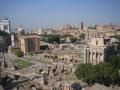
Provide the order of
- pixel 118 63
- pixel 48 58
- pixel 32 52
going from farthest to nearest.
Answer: pixel 32 52 < pixel 48 58 < pixel 118 63

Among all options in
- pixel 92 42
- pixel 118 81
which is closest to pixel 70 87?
pixel 118 81

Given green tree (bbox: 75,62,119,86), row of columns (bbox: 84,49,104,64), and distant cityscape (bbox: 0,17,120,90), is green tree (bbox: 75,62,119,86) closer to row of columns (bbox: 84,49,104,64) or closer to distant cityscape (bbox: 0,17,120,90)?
distant cityscape (bbox: 0,17,120,90)

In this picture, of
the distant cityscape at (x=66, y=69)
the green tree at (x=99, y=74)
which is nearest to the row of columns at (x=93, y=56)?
the distant cityscape at (x=66, y=69)

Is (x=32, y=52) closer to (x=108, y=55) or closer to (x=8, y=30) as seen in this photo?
(x=108, y=55)

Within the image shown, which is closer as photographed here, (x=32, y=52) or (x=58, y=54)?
(x=58, y=54)

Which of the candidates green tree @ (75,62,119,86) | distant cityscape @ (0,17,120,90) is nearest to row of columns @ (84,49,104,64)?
distant cityscape @ (0,17,120,90)

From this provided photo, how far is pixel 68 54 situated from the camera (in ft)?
109

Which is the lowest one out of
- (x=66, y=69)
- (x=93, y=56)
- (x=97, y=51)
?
(x=66, y=69)

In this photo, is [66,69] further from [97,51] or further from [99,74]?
[99,74]

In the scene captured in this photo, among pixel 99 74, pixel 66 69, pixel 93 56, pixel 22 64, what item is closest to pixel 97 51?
pixel 93 56

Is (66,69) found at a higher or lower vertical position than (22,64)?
higher

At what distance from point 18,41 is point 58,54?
12289 mm

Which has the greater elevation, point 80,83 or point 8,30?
point 8,30

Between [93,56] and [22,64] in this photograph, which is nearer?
[93,56]
